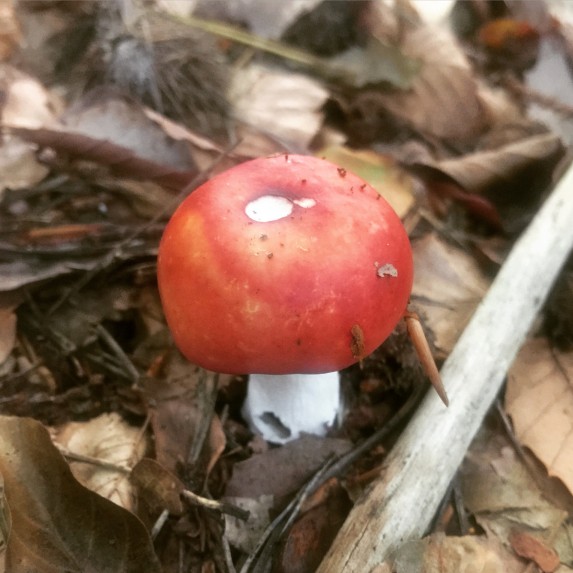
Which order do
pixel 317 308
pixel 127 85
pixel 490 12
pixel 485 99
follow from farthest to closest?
1. pixel 490 12
2. pixel 485 99
3. pixel 127 85
4. pixel 317 308

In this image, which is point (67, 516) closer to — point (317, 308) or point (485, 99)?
point (317, 308)

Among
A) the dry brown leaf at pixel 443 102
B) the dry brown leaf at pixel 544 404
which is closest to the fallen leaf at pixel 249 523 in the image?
the dry brown leaf at pixel 544 404

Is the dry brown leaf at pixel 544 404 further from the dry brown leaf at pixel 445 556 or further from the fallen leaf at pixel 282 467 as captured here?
the fallen leaf at pixel 282 467

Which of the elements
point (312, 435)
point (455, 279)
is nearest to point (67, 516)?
point (312, 435)

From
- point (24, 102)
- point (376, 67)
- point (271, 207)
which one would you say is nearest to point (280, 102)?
point (376, 67)

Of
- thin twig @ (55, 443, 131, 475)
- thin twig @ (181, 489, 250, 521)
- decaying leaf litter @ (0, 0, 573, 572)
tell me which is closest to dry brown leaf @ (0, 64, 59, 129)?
decaying leaf litter @ (0, 0, 573, 572)

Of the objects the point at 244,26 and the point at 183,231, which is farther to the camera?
the point at 244,26

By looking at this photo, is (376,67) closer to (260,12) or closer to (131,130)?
Result: (260,12)
